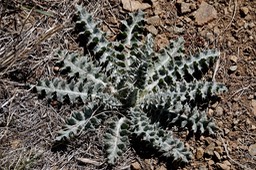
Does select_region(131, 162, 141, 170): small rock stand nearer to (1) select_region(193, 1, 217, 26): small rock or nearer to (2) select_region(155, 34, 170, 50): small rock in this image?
(2) select_region(155, 34, 170, 50): small rock

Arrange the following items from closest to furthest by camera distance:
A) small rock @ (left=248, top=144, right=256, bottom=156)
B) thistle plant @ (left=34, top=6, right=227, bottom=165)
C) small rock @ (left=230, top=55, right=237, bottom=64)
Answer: thistle plant @ (left=34, top=6, right=227, bottom=165) → small rock @ (left=248, top=144, right=256, bottom=156) → small rock @ (left=230, top=55, right=237, bottom=64)

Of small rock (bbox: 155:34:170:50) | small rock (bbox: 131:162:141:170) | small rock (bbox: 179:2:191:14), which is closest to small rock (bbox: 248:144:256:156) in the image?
small rock (bbox: 131:162:141:170)

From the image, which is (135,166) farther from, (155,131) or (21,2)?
(21,2)

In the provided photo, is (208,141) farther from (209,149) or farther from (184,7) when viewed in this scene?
(184,7)

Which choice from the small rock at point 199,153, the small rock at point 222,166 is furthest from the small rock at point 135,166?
the small rock at point 222,166

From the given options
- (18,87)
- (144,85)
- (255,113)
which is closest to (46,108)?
(18,87)
